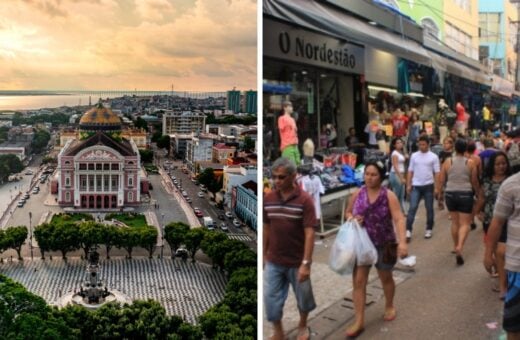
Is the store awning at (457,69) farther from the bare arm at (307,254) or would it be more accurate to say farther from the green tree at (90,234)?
the green tree at (90,234)

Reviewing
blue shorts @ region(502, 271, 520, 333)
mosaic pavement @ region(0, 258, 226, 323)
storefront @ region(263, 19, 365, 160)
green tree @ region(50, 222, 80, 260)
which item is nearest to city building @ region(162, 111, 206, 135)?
green tree @ region(50, 222, 80, 260)

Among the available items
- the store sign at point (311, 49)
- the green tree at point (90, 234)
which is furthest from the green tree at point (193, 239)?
the store sign at point (311, 49)

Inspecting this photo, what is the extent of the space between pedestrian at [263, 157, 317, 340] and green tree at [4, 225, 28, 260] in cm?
169

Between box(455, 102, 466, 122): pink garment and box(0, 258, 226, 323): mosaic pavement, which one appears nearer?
box(455, 102, 466, 122): pink garment

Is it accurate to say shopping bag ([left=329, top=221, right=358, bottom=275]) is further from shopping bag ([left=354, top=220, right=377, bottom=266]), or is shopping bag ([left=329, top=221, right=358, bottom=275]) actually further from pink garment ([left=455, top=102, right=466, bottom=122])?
pink garment ([left=455, top=102, right=466, bottom=122])

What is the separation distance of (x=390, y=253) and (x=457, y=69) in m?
0.58

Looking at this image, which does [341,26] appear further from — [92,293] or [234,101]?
[92,293]

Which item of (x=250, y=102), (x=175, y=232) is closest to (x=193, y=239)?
(x=175, y=232)

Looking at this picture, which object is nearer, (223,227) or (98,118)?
(98,118)

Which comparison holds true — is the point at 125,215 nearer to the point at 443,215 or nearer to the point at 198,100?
the point at 198,100

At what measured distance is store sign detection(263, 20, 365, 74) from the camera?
5.53ft

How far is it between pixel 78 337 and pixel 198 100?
150 cm

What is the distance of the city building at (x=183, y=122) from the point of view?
2957mm

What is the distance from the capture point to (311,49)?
1699 mm
